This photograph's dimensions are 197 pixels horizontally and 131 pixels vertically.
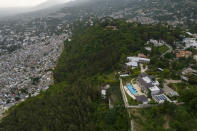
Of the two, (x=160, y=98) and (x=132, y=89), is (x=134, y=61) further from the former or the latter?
(x=160, y=98)

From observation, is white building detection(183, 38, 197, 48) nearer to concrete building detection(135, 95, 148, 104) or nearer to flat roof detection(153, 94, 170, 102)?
flat roof detection(153, 94, 170, 102)

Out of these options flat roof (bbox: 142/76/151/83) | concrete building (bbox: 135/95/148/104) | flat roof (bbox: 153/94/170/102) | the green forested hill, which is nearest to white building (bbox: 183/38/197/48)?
the green forested hill

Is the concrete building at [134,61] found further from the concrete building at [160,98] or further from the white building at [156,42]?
the white building at [156,42]

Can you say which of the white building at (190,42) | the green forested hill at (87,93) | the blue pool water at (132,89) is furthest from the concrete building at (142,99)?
the white building at (190,42)

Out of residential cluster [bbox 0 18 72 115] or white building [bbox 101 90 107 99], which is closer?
white building [bbox 101 90 107 99]

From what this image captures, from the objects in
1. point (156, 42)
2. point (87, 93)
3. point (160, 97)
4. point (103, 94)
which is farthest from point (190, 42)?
point (87, 93)

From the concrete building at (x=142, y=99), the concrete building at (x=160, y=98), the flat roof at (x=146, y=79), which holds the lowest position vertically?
the concrete building at (x=142, y=99)

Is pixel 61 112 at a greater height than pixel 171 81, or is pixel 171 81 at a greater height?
pixel 171 81

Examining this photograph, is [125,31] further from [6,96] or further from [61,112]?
[6,96]

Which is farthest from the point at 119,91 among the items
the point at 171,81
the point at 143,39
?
the point at 143,39
